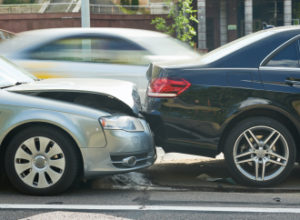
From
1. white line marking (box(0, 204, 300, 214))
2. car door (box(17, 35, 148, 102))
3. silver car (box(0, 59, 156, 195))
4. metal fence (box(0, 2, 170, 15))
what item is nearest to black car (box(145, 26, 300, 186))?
silver car (box(0, 59, 156, 195))

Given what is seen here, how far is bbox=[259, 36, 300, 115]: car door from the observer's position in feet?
18.5

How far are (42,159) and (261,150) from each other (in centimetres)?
213

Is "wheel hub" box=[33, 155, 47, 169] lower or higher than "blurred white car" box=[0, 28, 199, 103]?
lower

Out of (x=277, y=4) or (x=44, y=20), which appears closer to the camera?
(x=44, y=20)

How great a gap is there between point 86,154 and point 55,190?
447 mm

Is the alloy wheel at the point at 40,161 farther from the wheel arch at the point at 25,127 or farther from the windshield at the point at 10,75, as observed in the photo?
the windshield at the point at 10,75

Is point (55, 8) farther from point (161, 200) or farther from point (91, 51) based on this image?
point (161, 200)

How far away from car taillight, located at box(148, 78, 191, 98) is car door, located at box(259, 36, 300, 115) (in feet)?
2.58

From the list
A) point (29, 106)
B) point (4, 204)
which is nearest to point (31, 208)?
point (4, 204)

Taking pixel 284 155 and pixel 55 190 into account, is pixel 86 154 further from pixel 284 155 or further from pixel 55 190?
pixel 284 155

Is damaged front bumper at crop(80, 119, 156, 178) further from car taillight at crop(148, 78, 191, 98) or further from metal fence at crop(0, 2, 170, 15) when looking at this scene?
metal fence at crop(0, 2, 170, 15)

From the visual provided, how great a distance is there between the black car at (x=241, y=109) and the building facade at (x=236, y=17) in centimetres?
3590

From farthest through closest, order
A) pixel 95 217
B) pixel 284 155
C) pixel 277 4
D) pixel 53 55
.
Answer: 1. pixel 277 4
2. pixel 53 55
3. pixel 284 155
4. pixel 95 217

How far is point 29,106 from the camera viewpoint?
5.29m
